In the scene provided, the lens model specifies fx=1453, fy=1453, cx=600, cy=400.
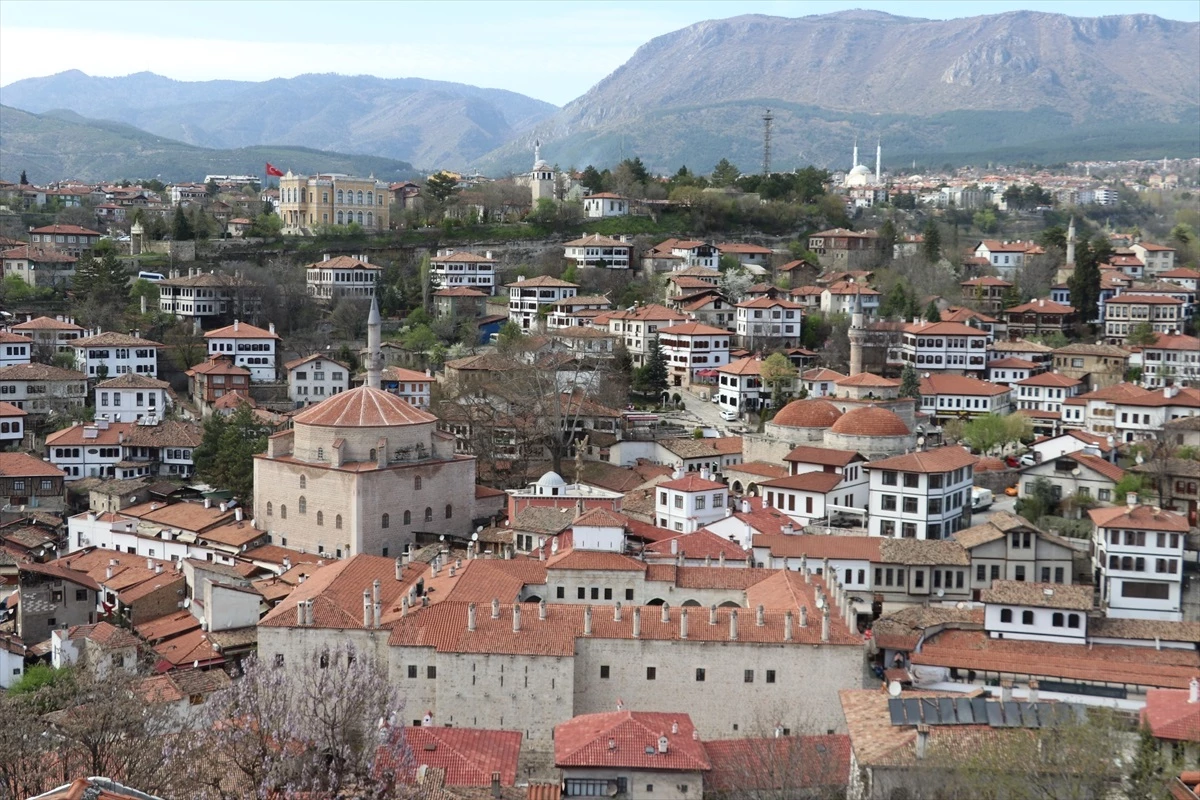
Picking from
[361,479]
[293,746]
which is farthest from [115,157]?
[293,746]

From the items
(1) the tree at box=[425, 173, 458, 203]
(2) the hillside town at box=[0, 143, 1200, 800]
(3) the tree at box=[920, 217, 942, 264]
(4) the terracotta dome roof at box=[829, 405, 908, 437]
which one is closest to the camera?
(2) the hillside town at box=[0, 143, 1200, 800]

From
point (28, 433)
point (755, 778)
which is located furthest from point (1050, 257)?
point (755, 778)

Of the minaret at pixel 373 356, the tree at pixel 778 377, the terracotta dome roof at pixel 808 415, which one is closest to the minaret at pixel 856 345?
the tree at pixel 778 377

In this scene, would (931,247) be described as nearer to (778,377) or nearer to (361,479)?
(778,377)

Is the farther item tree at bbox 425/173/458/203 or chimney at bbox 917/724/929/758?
tree at bbox 425/173/458/203

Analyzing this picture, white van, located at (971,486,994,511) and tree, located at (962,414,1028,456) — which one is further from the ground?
tree, located at (962,414,1028,456)

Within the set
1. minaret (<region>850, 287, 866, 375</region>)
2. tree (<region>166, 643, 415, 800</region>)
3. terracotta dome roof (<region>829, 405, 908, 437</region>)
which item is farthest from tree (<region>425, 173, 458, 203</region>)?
tree (<region>166, 643, 415, 800</region>)

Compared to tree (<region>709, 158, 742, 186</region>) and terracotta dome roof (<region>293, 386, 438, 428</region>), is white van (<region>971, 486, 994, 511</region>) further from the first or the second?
tree (<region>709, 158, 742, 186</region>)
